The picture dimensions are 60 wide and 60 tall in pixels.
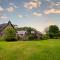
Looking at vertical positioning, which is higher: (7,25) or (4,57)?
(7,25)

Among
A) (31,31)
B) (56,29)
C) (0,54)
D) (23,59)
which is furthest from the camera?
(56,29)

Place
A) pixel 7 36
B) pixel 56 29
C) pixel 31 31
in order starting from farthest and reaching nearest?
pixel 56 29, pixel 31 31, pixel 7 36

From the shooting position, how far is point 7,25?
6106 centimetres

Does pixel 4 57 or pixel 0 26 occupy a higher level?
pixel 0 26

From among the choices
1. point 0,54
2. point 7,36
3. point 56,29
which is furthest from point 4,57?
point 56,29

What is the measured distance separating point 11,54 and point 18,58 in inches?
77.3

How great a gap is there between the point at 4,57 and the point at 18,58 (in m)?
1.50

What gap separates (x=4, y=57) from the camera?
20.2 m

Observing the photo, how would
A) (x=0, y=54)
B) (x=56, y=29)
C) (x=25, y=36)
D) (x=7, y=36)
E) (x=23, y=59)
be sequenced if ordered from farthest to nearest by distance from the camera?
(x=56, y=29) < (x=25, y=36) < (x=7, y=36) < (x=0, y=54) < (x=23, y=59)

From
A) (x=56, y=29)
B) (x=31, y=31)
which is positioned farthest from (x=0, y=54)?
(x=56, y=29)

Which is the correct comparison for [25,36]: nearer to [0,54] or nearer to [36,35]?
[36,35]

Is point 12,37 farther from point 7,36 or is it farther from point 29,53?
point 29,53

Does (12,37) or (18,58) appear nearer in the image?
(18,58)

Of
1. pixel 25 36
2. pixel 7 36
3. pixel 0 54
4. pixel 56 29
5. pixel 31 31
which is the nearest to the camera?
pixel 0 54
